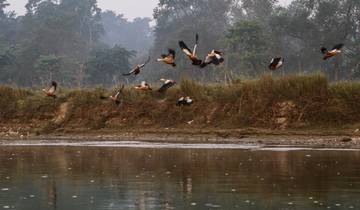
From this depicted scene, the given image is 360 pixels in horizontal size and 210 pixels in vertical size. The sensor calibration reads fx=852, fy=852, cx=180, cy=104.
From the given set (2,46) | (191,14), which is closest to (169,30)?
(191,14)

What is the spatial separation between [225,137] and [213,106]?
3709mm

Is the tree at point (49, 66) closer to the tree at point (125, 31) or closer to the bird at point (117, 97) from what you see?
the bird at point (117, 97)

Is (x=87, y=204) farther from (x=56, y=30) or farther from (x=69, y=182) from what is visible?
(x=56, y=30)

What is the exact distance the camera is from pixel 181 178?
1870 cm

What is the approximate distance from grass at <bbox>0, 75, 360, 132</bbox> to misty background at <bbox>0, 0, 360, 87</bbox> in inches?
126

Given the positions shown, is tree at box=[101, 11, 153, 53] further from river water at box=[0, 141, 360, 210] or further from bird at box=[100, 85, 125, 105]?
river water at box=[0, 141, 360, 210]

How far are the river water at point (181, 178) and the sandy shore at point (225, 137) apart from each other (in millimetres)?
2757

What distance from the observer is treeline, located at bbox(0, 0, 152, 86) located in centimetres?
8054

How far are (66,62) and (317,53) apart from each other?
26.6 metres

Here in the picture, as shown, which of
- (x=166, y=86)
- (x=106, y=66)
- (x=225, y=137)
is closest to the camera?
(x=225, y=137)

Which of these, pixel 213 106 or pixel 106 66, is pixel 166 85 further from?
pixel 106 66

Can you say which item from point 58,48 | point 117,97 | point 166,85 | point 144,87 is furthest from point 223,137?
point 58,48

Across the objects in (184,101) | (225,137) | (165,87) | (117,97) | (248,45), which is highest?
(248,45)

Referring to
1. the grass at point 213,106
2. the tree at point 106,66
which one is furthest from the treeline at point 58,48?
the grass at point 213,106
